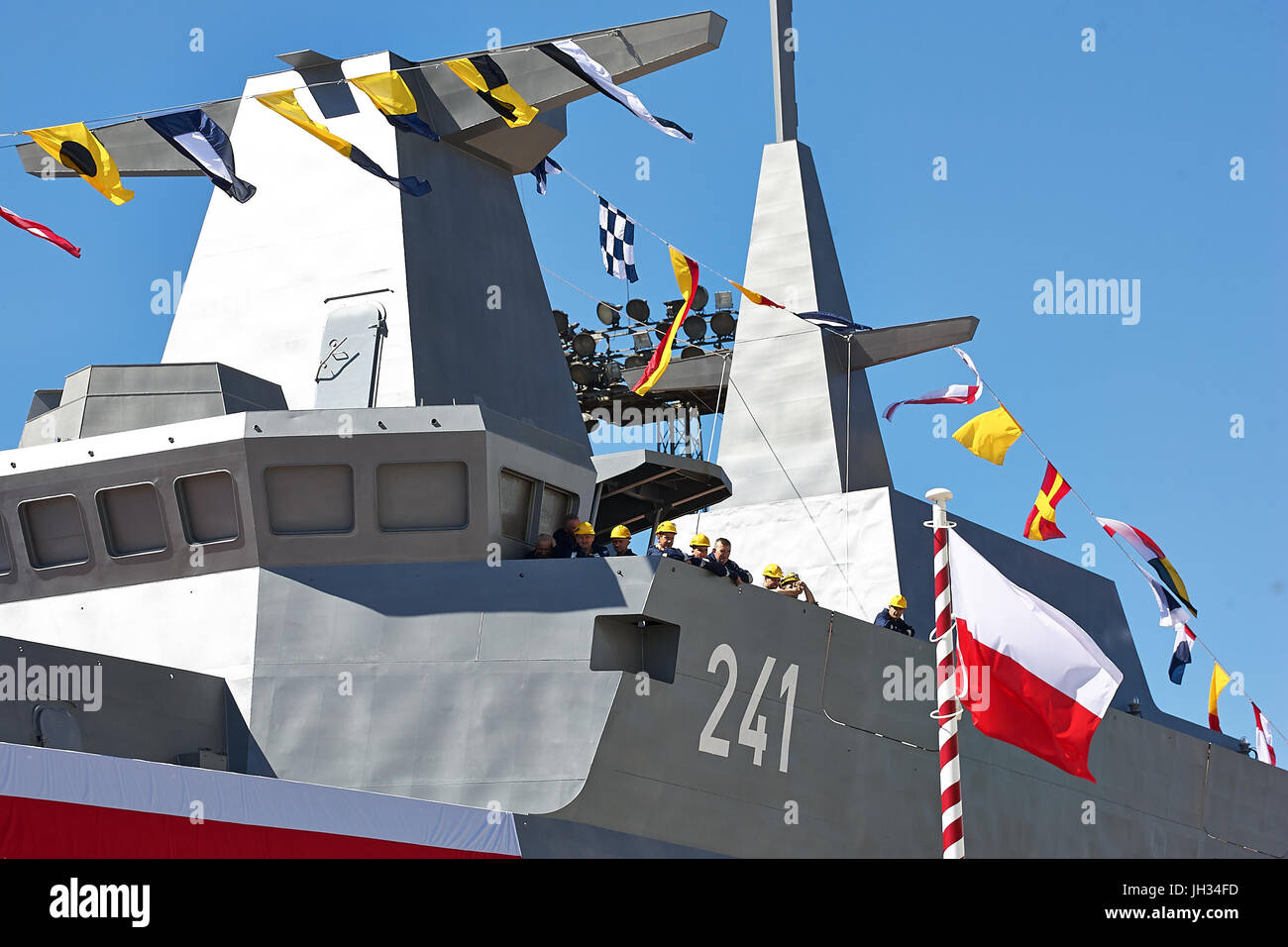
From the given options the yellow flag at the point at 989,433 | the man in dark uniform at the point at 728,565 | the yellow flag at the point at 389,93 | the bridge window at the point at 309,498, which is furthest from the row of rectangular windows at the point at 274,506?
the yellow flag at the point at 989,433

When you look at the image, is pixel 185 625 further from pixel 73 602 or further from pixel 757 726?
pixel 757 726

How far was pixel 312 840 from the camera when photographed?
755 cm

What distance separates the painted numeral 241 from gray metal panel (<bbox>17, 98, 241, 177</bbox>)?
20.9ft

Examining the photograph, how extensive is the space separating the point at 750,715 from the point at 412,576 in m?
2.75

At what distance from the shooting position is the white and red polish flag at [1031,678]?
8.58 meters

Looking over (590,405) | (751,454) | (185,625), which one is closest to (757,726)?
(185,625)

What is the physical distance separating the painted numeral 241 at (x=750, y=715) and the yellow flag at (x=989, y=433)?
14.2ft

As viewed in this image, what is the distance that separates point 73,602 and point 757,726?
16.6 feet

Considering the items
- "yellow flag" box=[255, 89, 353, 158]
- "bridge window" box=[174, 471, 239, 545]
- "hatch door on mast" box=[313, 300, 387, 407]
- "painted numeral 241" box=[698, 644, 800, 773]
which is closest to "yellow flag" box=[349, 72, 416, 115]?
"yellow flag" box=[255, 89, 353, 158]

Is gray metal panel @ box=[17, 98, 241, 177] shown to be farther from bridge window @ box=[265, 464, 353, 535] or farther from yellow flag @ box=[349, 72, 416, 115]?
bridge window @ box=[265, 464, 353, 535]

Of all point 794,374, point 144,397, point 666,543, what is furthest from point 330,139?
point 794,374

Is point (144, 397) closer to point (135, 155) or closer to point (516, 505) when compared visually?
point (516, 505)

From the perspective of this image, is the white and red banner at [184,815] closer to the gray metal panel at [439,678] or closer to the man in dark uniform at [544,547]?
the gray metal panel at [439,678]

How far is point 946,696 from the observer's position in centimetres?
842
